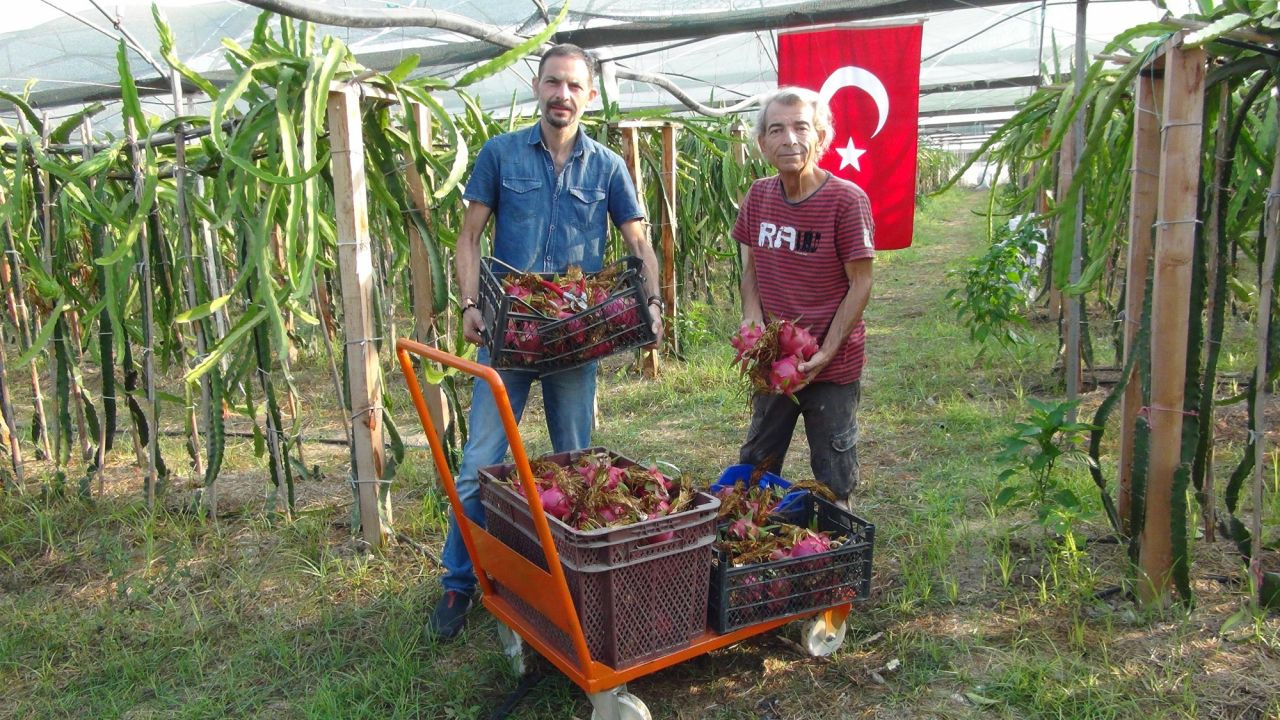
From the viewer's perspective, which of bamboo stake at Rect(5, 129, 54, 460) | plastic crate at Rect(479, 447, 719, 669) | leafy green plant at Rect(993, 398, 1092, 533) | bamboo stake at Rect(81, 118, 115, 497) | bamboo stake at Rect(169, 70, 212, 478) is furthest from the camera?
bamboo stake at Rect(5, 129, 54, 460)

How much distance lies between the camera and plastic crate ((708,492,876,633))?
2.07m

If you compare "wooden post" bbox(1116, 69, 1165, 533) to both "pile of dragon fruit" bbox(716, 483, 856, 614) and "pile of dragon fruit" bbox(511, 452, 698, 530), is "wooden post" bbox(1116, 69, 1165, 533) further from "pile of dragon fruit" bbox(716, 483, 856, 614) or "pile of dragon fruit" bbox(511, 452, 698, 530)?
"pile of dragon fruit" bbox(511, 452, 698, 530)

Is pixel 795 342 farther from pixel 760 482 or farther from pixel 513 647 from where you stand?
pixel 513 647

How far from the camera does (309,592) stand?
2.79 meters

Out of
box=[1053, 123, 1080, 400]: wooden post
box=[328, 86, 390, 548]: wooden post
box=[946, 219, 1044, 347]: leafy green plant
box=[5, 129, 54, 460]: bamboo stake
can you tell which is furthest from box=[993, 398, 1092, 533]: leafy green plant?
box=[5, 129, 54, 460]: bamboo stake

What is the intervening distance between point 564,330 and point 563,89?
0.65m

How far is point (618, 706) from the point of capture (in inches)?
76.5

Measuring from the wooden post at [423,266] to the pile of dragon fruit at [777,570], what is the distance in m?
1.28

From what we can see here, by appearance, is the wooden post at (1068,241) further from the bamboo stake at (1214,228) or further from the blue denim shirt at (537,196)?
the blue denim shirt at (537,196)

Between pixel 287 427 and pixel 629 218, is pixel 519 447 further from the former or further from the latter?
pixel 287 427

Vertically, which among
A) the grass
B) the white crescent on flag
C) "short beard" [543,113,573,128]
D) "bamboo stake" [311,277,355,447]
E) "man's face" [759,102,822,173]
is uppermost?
the white crescent on flag

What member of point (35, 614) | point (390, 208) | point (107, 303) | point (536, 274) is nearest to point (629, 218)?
point (536, 274)

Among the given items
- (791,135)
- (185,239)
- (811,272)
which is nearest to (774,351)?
(811,272)

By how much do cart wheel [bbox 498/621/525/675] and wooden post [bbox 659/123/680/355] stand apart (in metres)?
3.09
